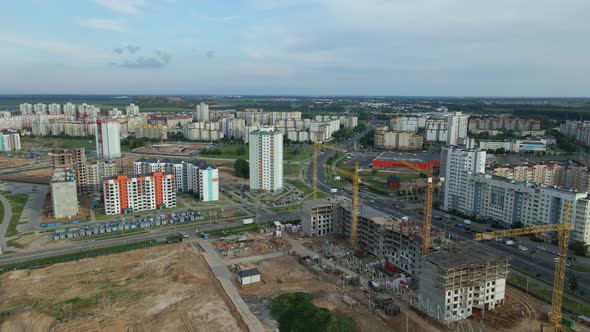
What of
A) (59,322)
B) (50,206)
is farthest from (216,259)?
(50,206)

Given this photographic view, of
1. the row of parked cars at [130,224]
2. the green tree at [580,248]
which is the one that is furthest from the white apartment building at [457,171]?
the row of parked cars at [130,224]

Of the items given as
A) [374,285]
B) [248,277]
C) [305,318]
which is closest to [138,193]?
[248,277]

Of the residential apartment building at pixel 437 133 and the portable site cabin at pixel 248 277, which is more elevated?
the residential apartment building at pixel 437 133

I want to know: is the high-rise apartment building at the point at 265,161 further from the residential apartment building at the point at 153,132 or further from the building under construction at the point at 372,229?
the residential apartment building at the point at 153,132

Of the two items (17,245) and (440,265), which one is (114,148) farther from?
(440,265)

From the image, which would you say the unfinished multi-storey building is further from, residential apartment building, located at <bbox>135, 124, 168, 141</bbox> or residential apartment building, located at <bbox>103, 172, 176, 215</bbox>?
residential apartment building, located at <bbox>135, 124, 168, 141</bbox>

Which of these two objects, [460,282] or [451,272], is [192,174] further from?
[460,282]
